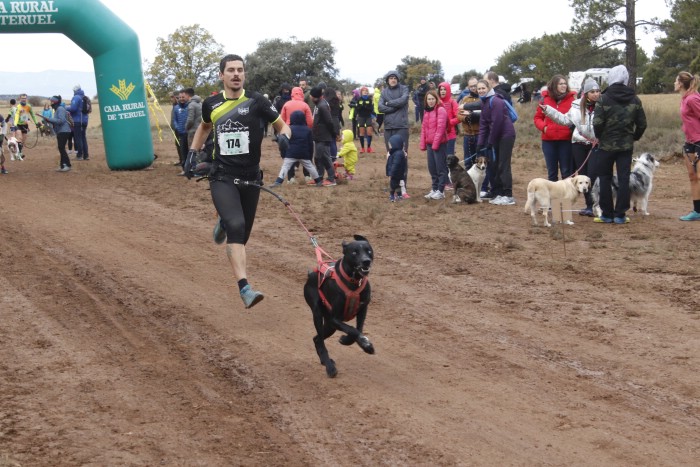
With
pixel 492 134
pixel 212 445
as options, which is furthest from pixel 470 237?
pixel 212 445

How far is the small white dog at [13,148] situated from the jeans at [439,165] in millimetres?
15054

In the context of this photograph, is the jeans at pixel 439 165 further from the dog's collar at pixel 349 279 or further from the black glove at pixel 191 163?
the dog's collar at pixel 349 279

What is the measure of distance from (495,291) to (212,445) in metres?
4.34

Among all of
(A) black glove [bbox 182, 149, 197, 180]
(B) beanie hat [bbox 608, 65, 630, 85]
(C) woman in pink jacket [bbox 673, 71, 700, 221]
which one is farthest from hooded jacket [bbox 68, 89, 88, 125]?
(C) woman in pink jacket [bbox 673, 71, 700, 221]

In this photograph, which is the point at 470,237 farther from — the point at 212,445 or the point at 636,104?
the point at 212,445

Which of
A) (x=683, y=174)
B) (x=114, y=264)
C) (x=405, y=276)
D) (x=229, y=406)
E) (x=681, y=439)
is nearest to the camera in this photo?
(x=681, y=439)

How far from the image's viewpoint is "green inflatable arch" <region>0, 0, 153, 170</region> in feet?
62.0

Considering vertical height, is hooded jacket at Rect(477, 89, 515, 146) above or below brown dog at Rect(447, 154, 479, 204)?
above

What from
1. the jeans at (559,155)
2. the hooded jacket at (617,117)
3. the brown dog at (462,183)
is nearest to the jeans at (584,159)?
the jeans at (559,155)

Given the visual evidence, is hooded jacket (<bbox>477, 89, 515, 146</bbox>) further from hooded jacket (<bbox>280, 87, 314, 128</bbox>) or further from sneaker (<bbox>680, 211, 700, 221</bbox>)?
hooded jacket (<bbox>280, 87, 314, 128</bbox>)

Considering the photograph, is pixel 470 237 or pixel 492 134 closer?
pixel 470 237

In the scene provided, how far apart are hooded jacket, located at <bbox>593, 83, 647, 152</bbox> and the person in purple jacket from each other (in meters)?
2.18

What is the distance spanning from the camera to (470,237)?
11594mm

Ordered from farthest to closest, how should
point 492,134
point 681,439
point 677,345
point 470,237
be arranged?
point 492,134
point 470,237
point 677,345
point 681,439
